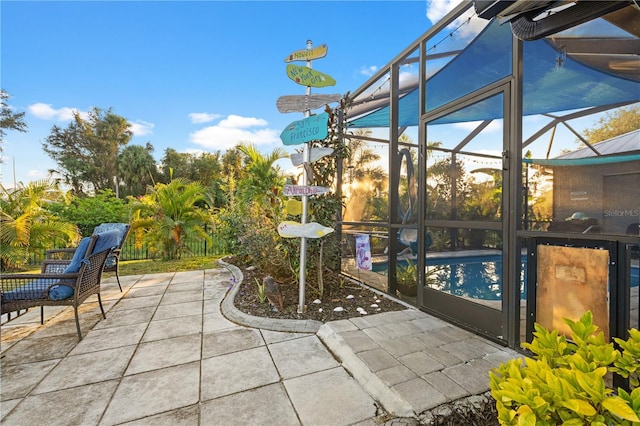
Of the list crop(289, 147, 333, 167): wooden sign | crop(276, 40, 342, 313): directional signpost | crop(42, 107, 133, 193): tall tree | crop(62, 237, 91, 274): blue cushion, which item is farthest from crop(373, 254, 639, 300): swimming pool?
crop(42, 107, 133, 193): tall tree

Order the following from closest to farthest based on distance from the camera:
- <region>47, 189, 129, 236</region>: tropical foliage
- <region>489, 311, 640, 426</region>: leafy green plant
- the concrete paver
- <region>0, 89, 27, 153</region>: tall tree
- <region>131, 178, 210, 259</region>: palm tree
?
<region>489, 311, 640, 426</region>: leafy green plant
the concrete paver
<region>131, 178, 210, 259</region>: palm tree
<region>47, 189, 129, 236</region>: tropical foliage
<region>0, 89, 27, 153</region>: tall tree

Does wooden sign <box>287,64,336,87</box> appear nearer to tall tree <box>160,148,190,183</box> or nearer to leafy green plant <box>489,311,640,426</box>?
leafy green plant <box>489,311,640,426</box>

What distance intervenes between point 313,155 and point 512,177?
2.01 meters

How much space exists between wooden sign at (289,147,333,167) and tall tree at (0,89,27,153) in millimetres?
15439

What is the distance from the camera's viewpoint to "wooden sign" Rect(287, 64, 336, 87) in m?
3.20

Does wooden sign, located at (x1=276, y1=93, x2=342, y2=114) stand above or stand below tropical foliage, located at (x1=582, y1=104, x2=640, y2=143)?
above

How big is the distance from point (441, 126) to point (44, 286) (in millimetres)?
4542

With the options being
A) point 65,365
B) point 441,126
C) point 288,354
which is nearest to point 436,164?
point 441,126

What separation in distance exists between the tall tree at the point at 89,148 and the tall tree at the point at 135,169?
993 mm

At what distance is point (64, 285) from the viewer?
2682mm

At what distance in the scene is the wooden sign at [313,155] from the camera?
3201mm

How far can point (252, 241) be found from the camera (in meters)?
4.75

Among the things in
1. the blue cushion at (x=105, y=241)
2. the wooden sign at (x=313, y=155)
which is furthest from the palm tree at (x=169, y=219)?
the wooden sign at (x=313, y=155)

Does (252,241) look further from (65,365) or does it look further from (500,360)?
(500,360)
